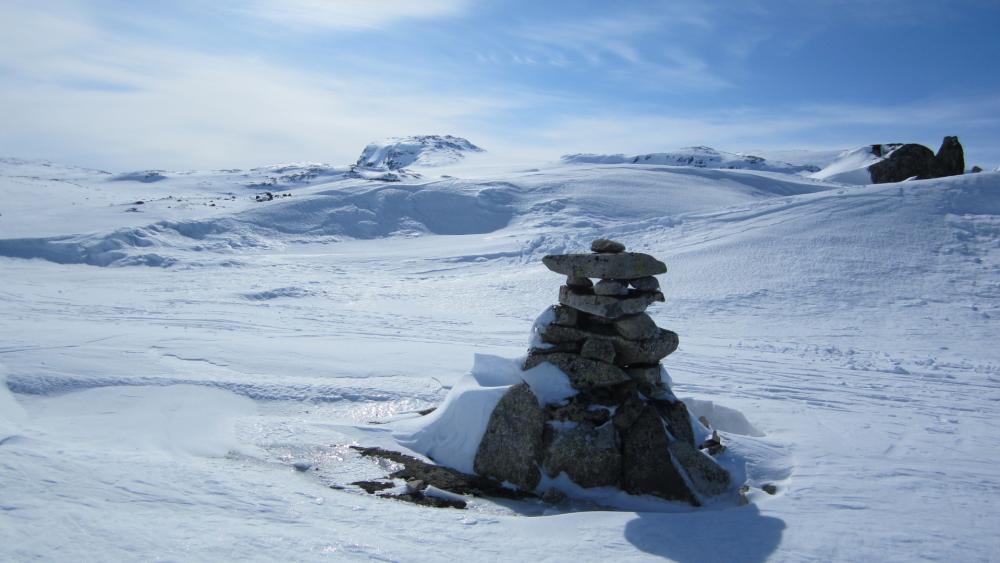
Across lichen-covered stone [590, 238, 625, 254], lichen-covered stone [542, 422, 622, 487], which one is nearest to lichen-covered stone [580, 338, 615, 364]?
lichen-covered stone [542, 422, 622, 487]

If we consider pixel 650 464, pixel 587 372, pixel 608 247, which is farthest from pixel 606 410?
pixel 608 247

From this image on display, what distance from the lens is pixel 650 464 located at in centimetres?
870

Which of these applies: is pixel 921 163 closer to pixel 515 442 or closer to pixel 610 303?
pixel 610 303

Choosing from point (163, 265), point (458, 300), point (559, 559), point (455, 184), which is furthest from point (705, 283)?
point (455, 184)

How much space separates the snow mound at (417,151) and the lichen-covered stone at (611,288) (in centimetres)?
8467

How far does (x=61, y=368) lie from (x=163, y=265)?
16266 mm

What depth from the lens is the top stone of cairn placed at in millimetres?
9523

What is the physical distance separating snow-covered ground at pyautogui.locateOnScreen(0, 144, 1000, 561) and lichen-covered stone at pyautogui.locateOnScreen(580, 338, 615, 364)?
194 centimetres

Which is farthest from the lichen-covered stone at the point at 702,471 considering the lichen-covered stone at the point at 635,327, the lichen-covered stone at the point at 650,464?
the lichen-covered stone at the point at 635,327

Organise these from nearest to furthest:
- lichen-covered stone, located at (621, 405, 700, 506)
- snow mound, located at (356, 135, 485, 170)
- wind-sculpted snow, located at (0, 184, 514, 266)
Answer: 1. lichen-covered stone, located at (621, 405, 700, 506)
2. wind-sculpted snow, located at (0, 184, 514, 266)
3. snow mound, located at (356, 135, 485, 170)

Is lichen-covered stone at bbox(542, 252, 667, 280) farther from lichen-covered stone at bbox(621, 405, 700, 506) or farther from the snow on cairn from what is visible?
lichen-covered stone at bbox(621, 405, 700, 506)

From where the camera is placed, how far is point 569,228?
1254 inches

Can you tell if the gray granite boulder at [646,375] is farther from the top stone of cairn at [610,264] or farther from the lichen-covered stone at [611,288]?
the top stone of cairn at [610,264]

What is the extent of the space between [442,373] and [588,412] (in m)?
3.73
